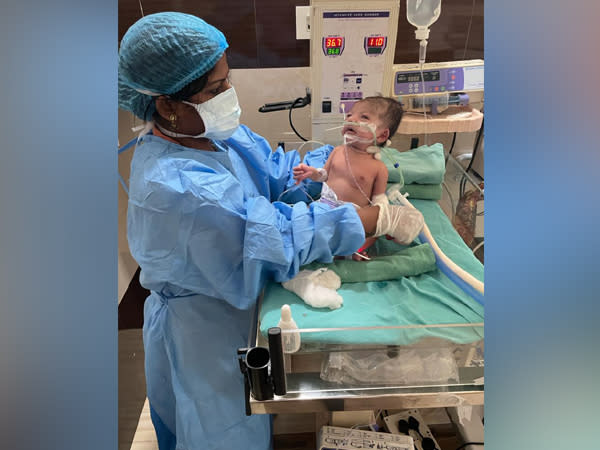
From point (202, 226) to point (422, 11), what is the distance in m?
1.04

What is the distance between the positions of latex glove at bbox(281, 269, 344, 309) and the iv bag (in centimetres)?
91

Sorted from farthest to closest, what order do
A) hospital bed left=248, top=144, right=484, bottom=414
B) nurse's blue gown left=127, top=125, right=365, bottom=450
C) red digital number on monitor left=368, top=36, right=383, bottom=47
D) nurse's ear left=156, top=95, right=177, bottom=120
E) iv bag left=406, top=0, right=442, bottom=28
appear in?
red digital number on monitor left=368, top=36, right=383, bottom=47
iv bag left=406, top=0, right=442, bottom=28
nurse's ear left=156, top=95, right=177, bottom=120
nurse's blue gown left=127, top=125, right=365, bottom=450
hospital bed left=248, top=144, right=484, bottom=414

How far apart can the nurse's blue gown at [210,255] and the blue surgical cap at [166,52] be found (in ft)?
0.58

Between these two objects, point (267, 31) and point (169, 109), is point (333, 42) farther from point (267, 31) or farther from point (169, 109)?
point (169, 109)

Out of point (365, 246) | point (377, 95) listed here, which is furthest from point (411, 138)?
point (365, 246)

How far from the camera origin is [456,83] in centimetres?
152

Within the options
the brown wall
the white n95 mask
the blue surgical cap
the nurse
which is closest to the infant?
the nurse

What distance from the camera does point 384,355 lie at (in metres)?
1.18

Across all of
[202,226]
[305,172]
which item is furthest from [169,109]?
[305,172]

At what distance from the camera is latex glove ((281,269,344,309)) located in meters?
1.28

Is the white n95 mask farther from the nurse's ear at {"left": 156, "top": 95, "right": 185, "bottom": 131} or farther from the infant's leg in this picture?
the infant's leg

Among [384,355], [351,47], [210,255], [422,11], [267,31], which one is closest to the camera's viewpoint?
[384,355]

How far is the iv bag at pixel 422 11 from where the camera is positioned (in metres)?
1.55

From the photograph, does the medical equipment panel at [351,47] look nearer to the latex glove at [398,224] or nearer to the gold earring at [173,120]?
the latex glove at [398,224]
